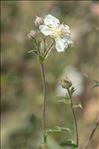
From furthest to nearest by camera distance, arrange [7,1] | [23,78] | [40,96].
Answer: [7,1], [23,78], [40,96]

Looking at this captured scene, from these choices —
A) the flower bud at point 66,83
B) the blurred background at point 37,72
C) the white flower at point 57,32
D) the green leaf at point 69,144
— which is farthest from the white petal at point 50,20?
the blurred background at point 37,72

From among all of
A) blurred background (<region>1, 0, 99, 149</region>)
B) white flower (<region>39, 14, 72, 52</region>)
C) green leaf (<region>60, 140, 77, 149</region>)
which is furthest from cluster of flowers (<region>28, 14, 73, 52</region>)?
blurred background (<region>1, 0, 99, 149</region>)

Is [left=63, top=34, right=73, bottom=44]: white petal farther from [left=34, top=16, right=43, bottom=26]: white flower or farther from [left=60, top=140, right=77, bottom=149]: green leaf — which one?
[left=60, top=140, right=77, bottom=149]: green leaf

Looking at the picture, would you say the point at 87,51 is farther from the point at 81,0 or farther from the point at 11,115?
the point at 11,115

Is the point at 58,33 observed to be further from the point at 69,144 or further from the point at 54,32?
the point at 69,144

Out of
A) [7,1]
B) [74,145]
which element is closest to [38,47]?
[74,145]

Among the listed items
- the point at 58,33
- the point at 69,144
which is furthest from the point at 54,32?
the point at 69,144

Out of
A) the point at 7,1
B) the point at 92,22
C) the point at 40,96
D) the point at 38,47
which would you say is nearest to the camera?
the point at 38,47
